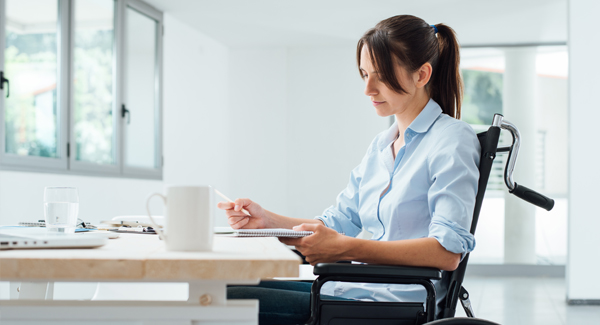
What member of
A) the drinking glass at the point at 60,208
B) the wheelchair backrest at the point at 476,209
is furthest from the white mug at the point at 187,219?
the wheelchair backrest at the point at 476,209

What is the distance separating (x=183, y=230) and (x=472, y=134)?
0.77 m

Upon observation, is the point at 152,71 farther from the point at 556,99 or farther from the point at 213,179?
the point at 556,99

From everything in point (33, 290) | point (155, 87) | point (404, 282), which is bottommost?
point (33, 290)

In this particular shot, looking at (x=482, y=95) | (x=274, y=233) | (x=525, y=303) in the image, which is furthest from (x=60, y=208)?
(x=482, y=95)

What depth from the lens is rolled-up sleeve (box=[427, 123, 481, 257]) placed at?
1110 mm

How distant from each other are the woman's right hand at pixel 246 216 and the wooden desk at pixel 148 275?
64 centimetres

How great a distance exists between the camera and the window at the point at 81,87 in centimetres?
356

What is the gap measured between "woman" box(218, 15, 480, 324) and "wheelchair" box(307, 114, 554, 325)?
0.04 meters

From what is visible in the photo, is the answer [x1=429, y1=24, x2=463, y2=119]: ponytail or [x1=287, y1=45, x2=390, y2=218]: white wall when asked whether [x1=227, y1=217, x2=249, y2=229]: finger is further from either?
[x1=287, y1=45, x2=390, y2=218]: white wall

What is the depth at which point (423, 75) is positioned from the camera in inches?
53.9

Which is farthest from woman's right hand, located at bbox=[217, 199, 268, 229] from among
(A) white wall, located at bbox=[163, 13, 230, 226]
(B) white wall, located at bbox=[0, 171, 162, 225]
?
(A) white wall, located at bbox=[163, 13, 230, 226]

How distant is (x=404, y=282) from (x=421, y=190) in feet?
0.90

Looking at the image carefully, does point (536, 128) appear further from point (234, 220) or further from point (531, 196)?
point (234, 220)

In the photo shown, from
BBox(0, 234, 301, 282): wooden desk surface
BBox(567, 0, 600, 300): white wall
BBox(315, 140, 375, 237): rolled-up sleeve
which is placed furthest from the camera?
BBox(567, 0, 600, 300): white wall
